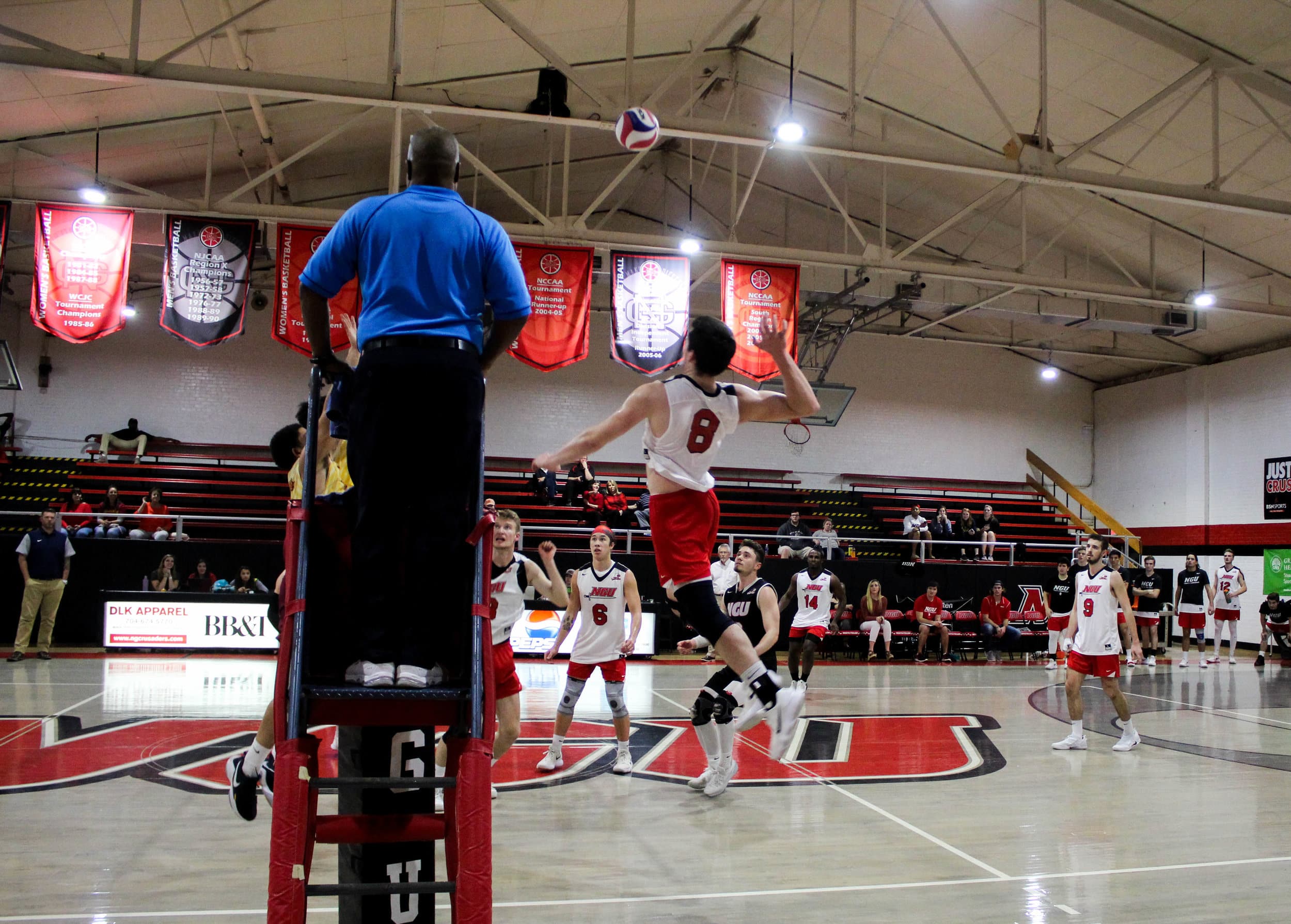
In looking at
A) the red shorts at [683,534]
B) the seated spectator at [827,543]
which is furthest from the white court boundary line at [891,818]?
the seated spectator at [827,543]

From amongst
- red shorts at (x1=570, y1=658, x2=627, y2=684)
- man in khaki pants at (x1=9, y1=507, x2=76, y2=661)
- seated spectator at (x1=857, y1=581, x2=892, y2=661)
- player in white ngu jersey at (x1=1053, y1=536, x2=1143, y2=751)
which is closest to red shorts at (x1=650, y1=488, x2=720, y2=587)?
red shorts at (x1=570, y1=658, x2=627, y2=684)

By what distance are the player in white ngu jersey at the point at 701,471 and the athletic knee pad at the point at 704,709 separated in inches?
87.9

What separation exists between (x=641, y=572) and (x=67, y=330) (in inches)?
378

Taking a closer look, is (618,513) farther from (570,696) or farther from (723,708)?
(723,708)

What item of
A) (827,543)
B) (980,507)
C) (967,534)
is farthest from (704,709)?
(980,507)

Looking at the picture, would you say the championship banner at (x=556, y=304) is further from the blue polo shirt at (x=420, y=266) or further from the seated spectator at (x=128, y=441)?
the blue polo shirt at (x=420, y=266)

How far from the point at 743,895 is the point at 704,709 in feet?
6.29

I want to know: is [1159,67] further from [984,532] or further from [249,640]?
[249,640]

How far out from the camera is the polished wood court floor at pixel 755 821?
175 inches

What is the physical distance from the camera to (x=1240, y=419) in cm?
2248

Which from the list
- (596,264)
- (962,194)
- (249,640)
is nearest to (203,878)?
(249,640)

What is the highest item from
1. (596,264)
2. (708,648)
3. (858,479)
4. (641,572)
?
(596,264)

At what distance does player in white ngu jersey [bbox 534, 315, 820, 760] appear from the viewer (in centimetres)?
402

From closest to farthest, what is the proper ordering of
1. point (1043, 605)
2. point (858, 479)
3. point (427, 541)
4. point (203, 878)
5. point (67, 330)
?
point (427, 541) → point (203, 878) → point (67, 330) → point (1043, 605) → point (858, 479)
